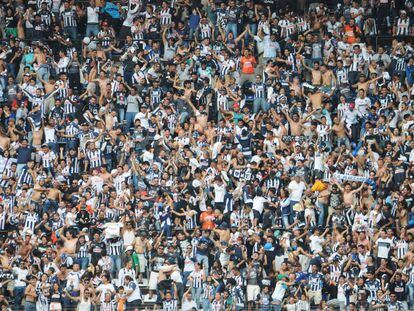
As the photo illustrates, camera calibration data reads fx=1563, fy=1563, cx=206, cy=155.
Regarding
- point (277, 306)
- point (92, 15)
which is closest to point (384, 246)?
point (277, 306)

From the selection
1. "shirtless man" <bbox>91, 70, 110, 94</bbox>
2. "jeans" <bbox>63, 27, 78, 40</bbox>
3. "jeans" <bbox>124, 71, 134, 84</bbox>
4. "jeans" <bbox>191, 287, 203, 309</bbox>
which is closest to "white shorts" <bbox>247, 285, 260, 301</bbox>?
"jeans" <bbox>191, 287, 203, 309</bbox>

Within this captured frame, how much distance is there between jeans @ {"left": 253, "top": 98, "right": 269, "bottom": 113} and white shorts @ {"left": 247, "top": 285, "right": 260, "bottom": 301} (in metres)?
6.50

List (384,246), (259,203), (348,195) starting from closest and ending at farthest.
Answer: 1. (384,246)
2. (259,203)
3. (348,195)

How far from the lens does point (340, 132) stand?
42375 millimetres

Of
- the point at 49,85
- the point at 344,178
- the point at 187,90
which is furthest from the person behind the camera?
the point at 49,85

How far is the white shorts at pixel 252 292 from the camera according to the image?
3806cm

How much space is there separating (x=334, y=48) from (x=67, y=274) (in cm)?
1127

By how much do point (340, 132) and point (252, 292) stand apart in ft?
20.8

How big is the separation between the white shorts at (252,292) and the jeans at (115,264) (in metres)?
3.30

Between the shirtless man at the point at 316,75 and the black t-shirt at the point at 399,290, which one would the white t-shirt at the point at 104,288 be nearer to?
the black t-shirt at the point at 399,290

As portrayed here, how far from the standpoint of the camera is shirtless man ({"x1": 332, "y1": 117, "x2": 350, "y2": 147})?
42.3 m

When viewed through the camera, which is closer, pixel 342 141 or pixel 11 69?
pixel 342 141

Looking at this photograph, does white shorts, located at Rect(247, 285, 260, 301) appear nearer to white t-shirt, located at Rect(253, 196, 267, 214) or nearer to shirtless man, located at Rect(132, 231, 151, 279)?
white t-shirt, located at Rect(253, 196, 267, 214)

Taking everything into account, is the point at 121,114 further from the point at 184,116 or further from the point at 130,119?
the point at 184,116
